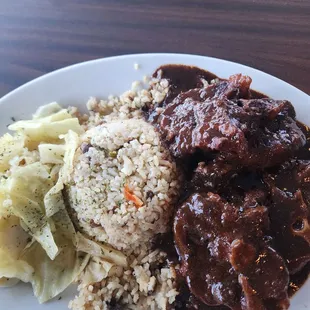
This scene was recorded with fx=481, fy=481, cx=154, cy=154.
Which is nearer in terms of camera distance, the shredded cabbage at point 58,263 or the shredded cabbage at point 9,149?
A: the shredded cabbage at point 58,263

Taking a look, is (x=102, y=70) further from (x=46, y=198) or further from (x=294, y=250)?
(x=294, y=250)

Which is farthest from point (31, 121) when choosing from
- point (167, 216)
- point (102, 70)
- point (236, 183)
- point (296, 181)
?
point (296, 181)

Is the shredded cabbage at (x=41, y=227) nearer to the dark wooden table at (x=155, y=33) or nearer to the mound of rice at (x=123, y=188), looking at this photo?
the mound of rice at (x=123, y=188)

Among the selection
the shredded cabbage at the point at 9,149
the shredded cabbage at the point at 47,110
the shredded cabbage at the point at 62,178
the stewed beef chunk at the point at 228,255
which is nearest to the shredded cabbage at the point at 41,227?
the shredded cabbage at the point at 62,178

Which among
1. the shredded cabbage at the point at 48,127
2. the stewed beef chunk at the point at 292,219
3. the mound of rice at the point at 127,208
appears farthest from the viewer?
the shredded cabbage at the point at 48,127

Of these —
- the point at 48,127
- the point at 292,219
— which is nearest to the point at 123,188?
the point at 48,127

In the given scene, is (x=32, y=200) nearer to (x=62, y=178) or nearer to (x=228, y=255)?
(x=62, y=178)

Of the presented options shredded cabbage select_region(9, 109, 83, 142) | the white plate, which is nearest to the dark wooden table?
the white plate
